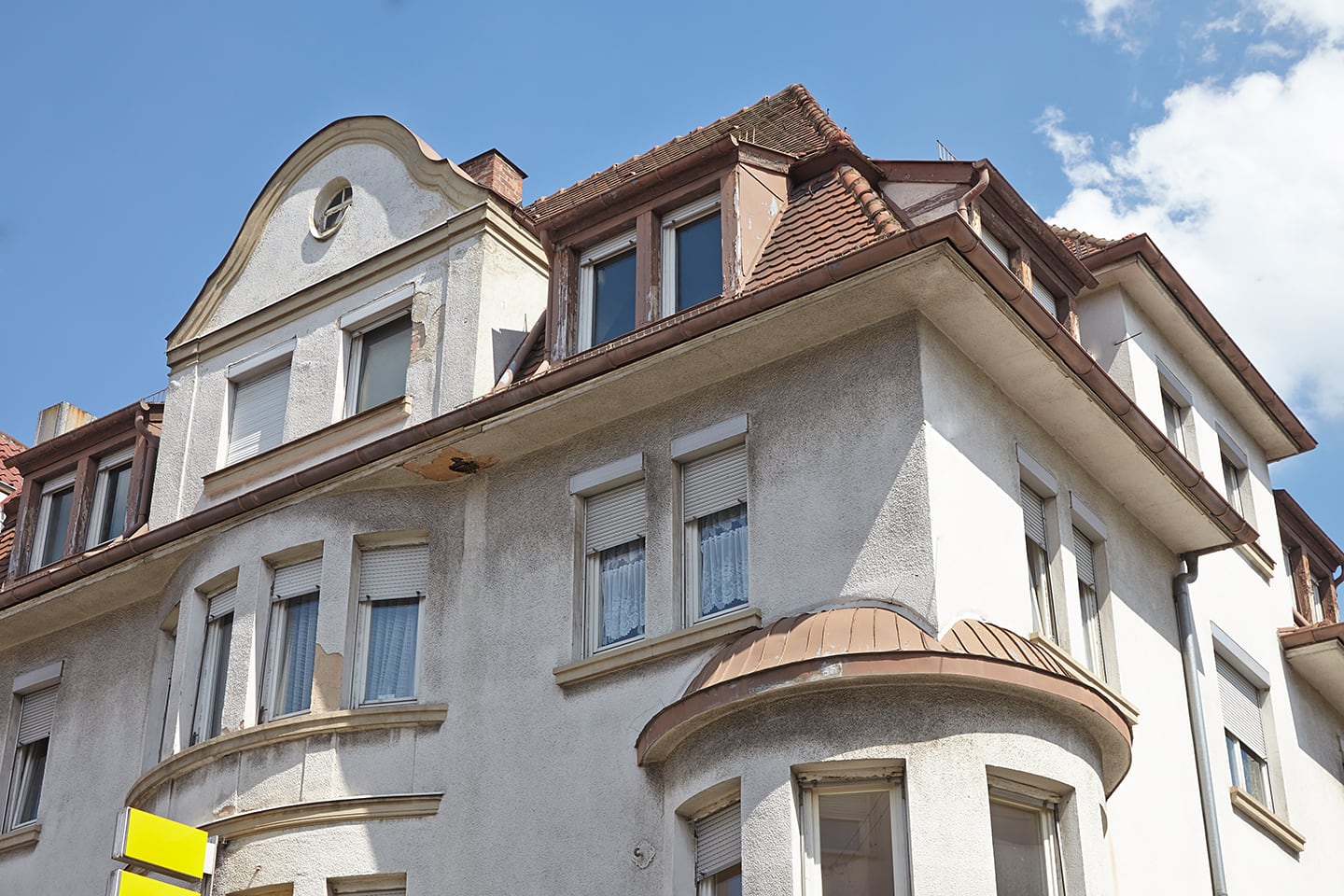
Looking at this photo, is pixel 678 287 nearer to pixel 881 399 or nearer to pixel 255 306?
pixel 881 399

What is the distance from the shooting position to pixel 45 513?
23594 mm

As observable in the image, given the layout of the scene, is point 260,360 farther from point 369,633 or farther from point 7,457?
point 7,457

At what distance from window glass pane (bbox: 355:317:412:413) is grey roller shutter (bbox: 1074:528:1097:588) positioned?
7.23 metres

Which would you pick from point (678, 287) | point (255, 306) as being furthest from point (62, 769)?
point (678, 287)

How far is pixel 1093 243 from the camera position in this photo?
22.1m

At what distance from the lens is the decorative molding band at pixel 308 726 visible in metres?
17.2

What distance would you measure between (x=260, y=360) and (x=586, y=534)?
5646 millimetres

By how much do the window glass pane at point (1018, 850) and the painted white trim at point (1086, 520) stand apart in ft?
13.0

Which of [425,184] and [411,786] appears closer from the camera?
[411,786]

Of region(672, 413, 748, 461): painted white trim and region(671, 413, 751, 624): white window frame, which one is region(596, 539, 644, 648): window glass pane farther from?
region(672, 413, 748, 461): painted white trim

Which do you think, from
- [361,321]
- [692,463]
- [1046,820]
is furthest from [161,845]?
[1046,820]

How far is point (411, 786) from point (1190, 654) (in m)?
8.24

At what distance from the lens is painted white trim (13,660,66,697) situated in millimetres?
21688

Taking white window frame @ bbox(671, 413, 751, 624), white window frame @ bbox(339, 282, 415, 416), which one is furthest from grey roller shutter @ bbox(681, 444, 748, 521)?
white window frame @ bbox(339, 282, 415, 416)
